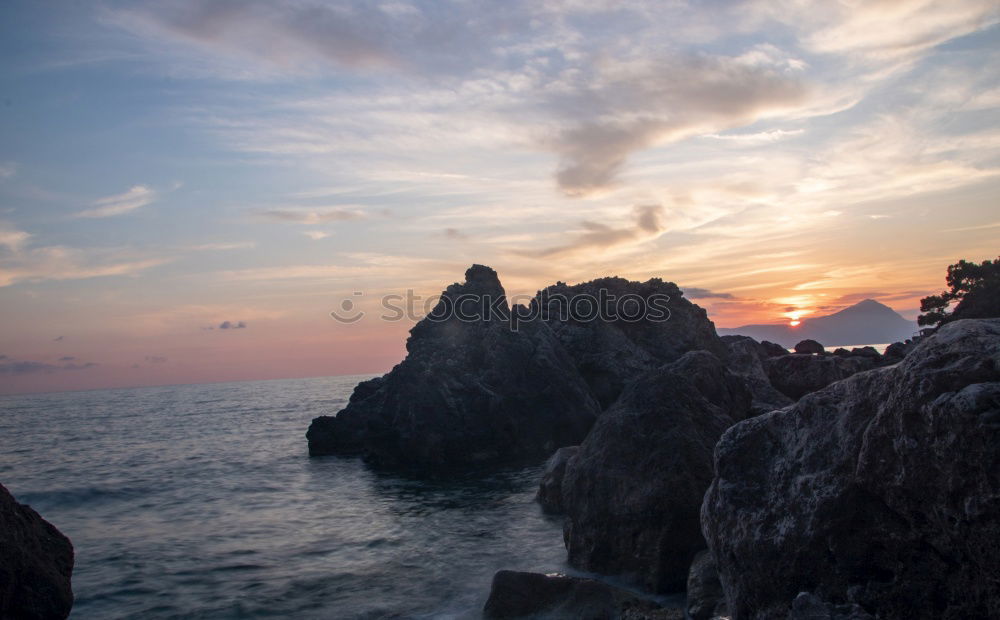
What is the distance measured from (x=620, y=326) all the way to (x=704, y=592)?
1192 inches

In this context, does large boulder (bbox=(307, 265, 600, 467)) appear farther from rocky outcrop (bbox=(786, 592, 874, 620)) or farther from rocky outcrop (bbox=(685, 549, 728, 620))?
rocky outcrop (bbox=(786, 592, 874, 620))

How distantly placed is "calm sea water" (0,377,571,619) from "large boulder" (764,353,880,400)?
47.0 ft

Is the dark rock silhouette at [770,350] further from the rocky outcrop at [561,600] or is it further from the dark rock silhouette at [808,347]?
the rocky outcrop at [561,600]

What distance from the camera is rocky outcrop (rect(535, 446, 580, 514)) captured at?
1805 cm

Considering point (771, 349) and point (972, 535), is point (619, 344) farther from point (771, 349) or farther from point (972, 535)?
point (972, 535)

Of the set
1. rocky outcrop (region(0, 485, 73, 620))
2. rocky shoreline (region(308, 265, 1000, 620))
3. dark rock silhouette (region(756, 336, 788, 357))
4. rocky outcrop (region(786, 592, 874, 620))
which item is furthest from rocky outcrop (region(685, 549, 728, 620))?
dark rock silhouette (region(756, 336, 788, 357))

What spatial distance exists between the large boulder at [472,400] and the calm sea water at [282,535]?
9.37 feet

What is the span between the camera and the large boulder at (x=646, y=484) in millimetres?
10648

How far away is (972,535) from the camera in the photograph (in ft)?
17.3

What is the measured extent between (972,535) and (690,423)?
679 cm

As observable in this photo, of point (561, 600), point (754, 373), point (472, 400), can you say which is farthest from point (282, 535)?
point (754, 373)

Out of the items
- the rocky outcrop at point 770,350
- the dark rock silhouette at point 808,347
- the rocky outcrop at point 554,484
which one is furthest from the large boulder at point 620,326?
the rocky outcrop at point 554,484

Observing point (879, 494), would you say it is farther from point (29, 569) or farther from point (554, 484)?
point (554, 484)

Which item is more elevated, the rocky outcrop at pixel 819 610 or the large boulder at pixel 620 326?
the large boulder at pixel 620 326
